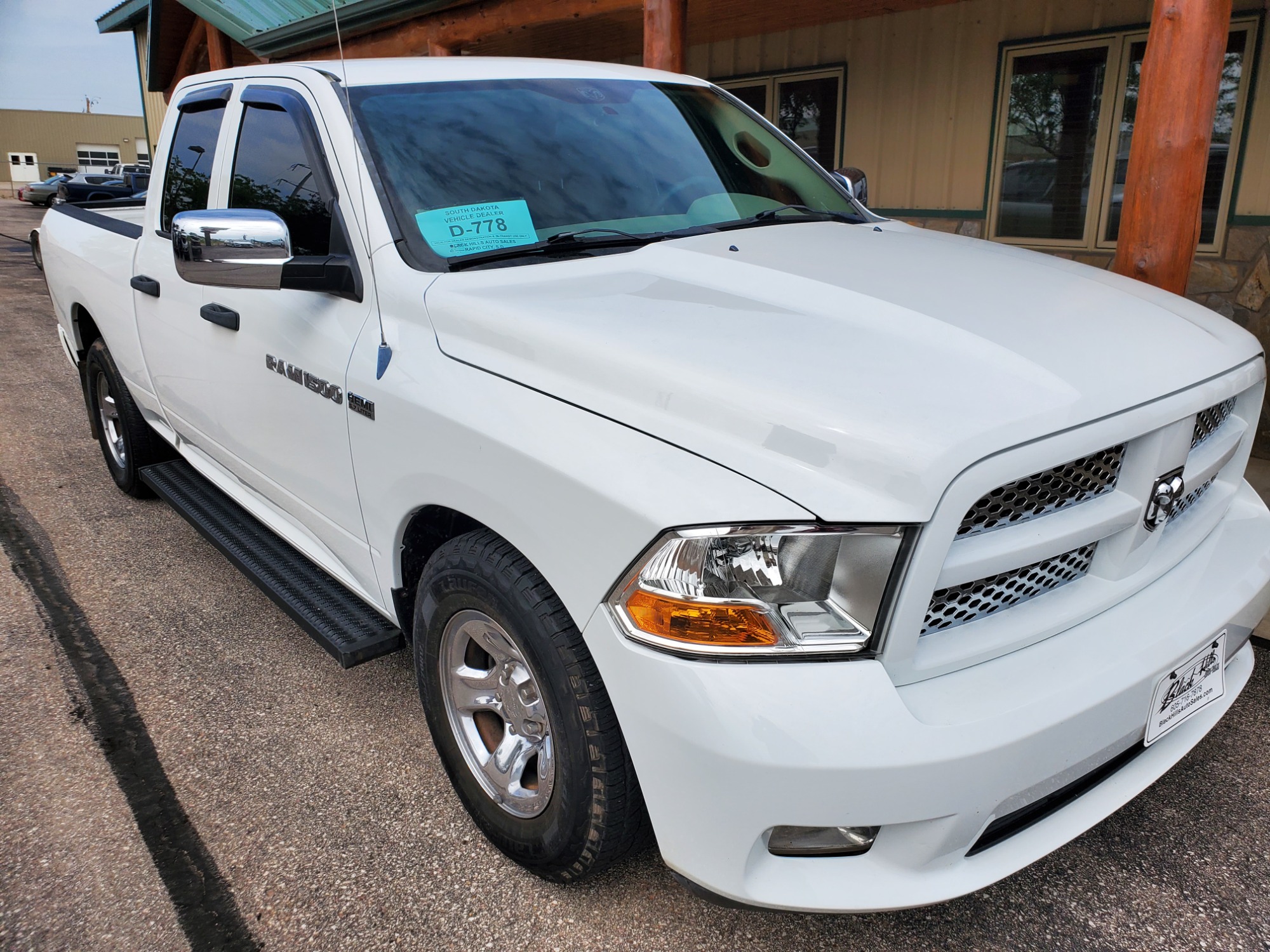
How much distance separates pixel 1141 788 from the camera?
6.76 feet

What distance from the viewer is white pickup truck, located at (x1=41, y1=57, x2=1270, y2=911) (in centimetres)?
167

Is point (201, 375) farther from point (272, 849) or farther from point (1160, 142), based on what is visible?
point (1160, 142)

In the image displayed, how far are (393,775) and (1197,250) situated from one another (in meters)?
6.50

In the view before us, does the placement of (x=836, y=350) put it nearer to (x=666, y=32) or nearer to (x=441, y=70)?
(x=441, y=70)

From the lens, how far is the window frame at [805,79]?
850cm

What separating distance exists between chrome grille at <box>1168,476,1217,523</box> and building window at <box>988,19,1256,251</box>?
16.8 feet

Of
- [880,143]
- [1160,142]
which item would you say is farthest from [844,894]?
[880,143]

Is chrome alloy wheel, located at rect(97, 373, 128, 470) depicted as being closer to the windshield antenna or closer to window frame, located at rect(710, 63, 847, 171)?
the windshield antenna

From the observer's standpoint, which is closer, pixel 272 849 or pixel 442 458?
pixel 442 458

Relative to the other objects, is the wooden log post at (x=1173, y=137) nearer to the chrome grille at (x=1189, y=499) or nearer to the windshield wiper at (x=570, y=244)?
the chrome grille at (x=1189, y=499)

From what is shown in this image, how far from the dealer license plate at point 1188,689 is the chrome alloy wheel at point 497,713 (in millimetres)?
1268

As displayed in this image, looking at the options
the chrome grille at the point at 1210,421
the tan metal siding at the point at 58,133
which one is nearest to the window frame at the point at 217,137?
the chrome grille at the point at 1210,421

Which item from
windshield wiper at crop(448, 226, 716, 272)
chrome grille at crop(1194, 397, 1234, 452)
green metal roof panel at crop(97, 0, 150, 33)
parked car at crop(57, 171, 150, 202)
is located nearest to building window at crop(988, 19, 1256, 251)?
chrome grille at crop(1194, 397, 1234, 452)

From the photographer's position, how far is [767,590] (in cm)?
171
